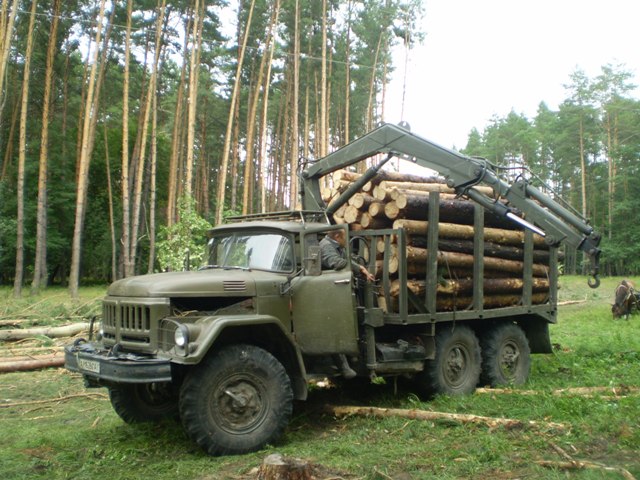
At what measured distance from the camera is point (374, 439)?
6.44 m

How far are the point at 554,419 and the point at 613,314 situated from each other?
→ 13.0 m

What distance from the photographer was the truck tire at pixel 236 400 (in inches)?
231

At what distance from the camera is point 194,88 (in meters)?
23.9

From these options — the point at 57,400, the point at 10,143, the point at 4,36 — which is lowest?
the point at 57,400

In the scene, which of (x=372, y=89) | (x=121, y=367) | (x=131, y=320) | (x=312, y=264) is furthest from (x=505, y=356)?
(x=372, y=89)

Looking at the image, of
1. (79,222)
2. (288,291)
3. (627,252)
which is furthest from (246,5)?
(627,252)

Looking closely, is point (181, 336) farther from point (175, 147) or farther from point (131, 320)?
point (175, 147)

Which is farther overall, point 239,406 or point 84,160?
point 84,160

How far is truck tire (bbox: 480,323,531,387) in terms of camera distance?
911 centimetres

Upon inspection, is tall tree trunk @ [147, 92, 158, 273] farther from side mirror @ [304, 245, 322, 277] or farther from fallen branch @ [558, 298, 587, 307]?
side mirror @ [304, 245, 322, 277]

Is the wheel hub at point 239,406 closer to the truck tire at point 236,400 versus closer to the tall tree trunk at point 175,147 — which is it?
the truck tire at point 236,400

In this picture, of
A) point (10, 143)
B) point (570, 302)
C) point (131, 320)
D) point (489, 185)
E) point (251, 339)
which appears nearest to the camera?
point (131, 320)

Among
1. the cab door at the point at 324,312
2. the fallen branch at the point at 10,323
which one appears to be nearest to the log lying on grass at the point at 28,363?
the fallen branch at the point at 10,323

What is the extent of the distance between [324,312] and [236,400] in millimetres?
1494
